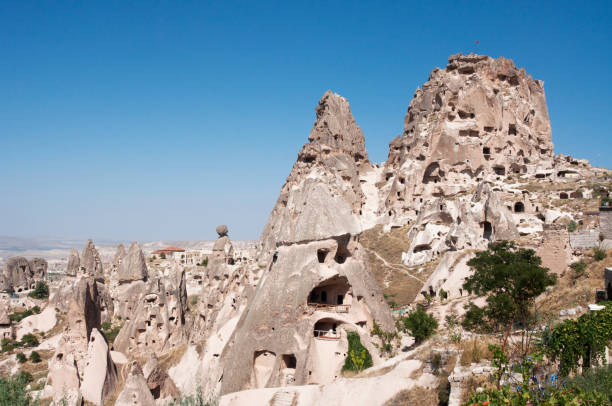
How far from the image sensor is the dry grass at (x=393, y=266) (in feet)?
100

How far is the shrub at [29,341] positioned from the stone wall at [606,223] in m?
29.9

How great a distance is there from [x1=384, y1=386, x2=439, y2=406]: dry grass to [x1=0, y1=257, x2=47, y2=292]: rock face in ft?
166

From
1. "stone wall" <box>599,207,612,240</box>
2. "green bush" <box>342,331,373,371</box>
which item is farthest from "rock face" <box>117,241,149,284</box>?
"stone wall" <box>599,207,612,240</box>

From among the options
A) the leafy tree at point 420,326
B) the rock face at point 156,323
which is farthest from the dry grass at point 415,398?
the rock face at point 156,323

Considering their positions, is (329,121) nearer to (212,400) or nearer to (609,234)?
(609,234)

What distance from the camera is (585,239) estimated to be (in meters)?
24.0

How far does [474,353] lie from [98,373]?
10275mm

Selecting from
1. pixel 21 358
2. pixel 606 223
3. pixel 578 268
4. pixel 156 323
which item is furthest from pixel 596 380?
pixel 21 358

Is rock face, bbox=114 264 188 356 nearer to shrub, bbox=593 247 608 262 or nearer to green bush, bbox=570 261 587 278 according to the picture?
green bush, bbox=570 261 587 278

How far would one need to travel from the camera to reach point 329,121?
5019cm

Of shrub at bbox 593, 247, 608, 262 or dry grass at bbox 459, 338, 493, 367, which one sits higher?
shrub at bbox 593, 247, 608, 262

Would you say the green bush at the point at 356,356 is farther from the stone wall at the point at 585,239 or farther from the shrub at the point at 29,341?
the shrub at the point at 29,341

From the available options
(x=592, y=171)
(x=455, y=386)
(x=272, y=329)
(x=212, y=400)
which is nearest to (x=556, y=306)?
(x=455, y=386)

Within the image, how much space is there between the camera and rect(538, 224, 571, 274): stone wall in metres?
19.4
